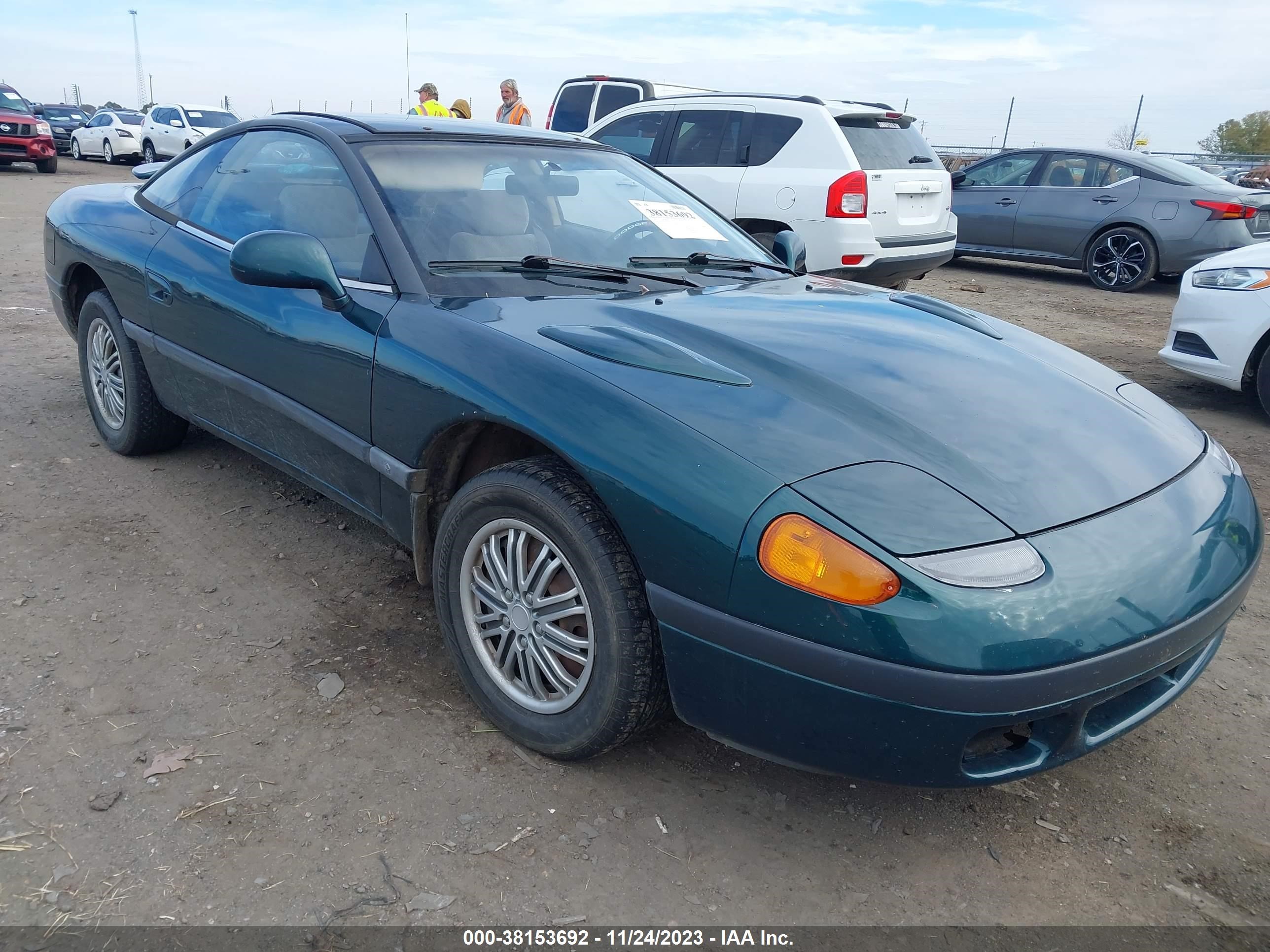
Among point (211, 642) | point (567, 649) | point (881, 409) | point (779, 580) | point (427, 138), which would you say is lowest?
point (211, 642)

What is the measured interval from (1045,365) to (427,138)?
2044 millimetres

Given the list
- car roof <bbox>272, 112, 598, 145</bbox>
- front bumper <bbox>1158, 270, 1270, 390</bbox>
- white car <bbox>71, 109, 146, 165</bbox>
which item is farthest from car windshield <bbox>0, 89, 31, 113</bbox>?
front bumper <bbox>1158, 270, 1270, 390</bbox>

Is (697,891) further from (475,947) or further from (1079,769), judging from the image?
(1079,769)

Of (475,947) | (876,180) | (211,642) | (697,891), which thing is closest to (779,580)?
(697,891)

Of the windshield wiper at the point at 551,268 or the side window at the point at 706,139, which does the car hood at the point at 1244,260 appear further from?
the windshield wiper at the point at 551,268

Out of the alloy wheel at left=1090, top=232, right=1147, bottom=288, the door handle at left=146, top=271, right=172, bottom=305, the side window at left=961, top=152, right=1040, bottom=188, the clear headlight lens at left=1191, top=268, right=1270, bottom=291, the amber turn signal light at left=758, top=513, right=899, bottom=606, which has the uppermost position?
the side window at left=961, top=152, right=1040, bottom=188

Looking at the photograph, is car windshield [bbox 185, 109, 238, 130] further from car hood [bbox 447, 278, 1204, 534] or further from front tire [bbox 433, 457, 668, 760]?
front tire [bbox 433, 457, 668, 760]

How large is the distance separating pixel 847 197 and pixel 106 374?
5.07m

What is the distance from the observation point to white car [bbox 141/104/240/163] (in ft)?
74.8

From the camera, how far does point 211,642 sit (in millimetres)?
2855

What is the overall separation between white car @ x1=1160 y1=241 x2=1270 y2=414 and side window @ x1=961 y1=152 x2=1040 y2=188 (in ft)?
18.7

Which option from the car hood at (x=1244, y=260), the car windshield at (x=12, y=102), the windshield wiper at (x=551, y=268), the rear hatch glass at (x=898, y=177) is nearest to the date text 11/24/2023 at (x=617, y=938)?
the windshield wiper at (x=551, y=268)

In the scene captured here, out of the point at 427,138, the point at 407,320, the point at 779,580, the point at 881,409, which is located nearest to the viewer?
the point at 779,580

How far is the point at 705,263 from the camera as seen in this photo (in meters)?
3.22
